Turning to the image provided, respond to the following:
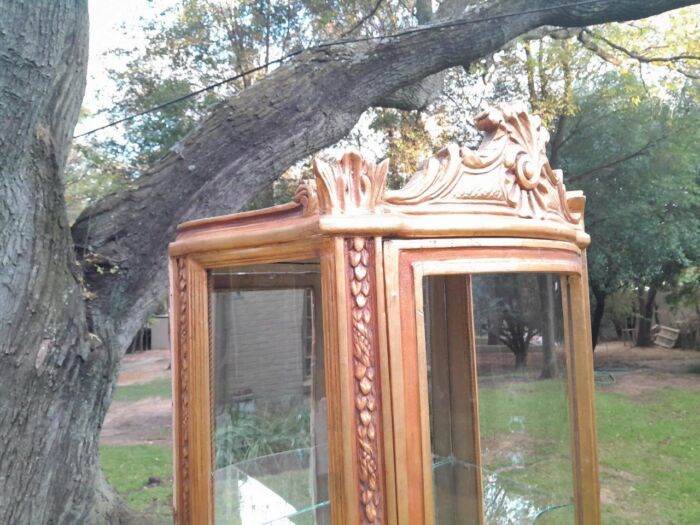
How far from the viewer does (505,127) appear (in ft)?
5.39

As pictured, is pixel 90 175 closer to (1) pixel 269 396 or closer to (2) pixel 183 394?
(1) pixel 269 396

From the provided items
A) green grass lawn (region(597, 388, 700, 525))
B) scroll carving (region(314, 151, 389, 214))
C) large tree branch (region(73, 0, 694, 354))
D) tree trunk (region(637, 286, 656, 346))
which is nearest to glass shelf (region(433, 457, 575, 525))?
scroll carving (region(314, 151, 389, 214))

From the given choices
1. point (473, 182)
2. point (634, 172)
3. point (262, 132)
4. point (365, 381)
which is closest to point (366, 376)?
point (365, 381)

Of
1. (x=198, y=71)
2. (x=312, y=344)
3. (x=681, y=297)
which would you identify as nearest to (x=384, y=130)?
(x=198, y=71)

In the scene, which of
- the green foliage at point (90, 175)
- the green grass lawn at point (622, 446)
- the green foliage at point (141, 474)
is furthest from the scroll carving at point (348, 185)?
the green foliage at point (90, 175)

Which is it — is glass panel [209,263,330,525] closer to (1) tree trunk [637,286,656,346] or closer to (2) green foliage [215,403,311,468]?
(2) green foliage [215,403,311,468]

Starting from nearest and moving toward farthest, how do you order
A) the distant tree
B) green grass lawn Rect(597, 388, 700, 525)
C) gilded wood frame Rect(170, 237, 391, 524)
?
gilded wood frame Rect(170, 237, 391, 524)
green grass lawn Rect(597, 388, 700, 525)
the distant tree

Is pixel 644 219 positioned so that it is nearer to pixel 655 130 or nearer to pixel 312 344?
pixel 655 130

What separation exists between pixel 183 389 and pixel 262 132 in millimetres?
1934

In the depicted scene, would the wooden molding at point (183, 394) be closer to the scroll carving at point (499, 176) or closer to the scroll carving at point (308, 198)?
the scroll carving at point (308, 198)

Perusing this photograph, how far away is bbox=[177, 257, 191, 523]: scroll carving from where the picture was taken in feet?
5.82

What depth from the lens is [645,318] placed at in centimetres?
1413

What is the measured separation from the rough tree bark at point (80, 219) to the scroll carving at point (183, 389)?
29.7 inches

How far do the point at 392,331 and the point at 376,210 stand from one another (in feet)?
0.97
